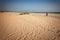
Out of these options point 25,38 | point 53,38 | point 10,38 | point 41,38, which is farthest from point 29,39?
point 53,38

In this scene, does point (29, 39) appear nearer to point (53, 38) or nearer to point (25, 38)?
point (25, 38)

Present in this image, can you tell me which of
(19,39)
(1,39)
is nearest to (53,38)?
(19,39)

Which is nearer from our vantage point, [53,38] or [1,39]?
[1,39]

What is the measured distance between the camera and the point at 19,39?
169 inches

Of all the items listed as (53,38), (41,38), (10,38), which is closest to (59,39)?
(53,38)

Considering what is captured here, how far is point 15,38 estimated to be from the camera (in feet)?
14.4

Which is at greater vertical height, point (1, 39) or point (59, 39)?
point (1, 39)

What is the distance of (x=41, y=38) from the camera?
14.7ft

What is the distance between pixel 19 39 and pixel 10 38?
1.36 feet

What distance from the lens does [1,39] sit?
13.9ft

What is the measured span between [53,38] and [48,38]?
0.24m

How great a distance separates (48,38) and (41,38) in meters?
0.32

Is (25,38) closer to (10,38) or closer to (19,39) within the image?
(19,39)

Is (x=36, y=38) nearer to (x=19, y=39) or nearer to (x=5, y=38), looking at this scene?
(x=19, y=39)
